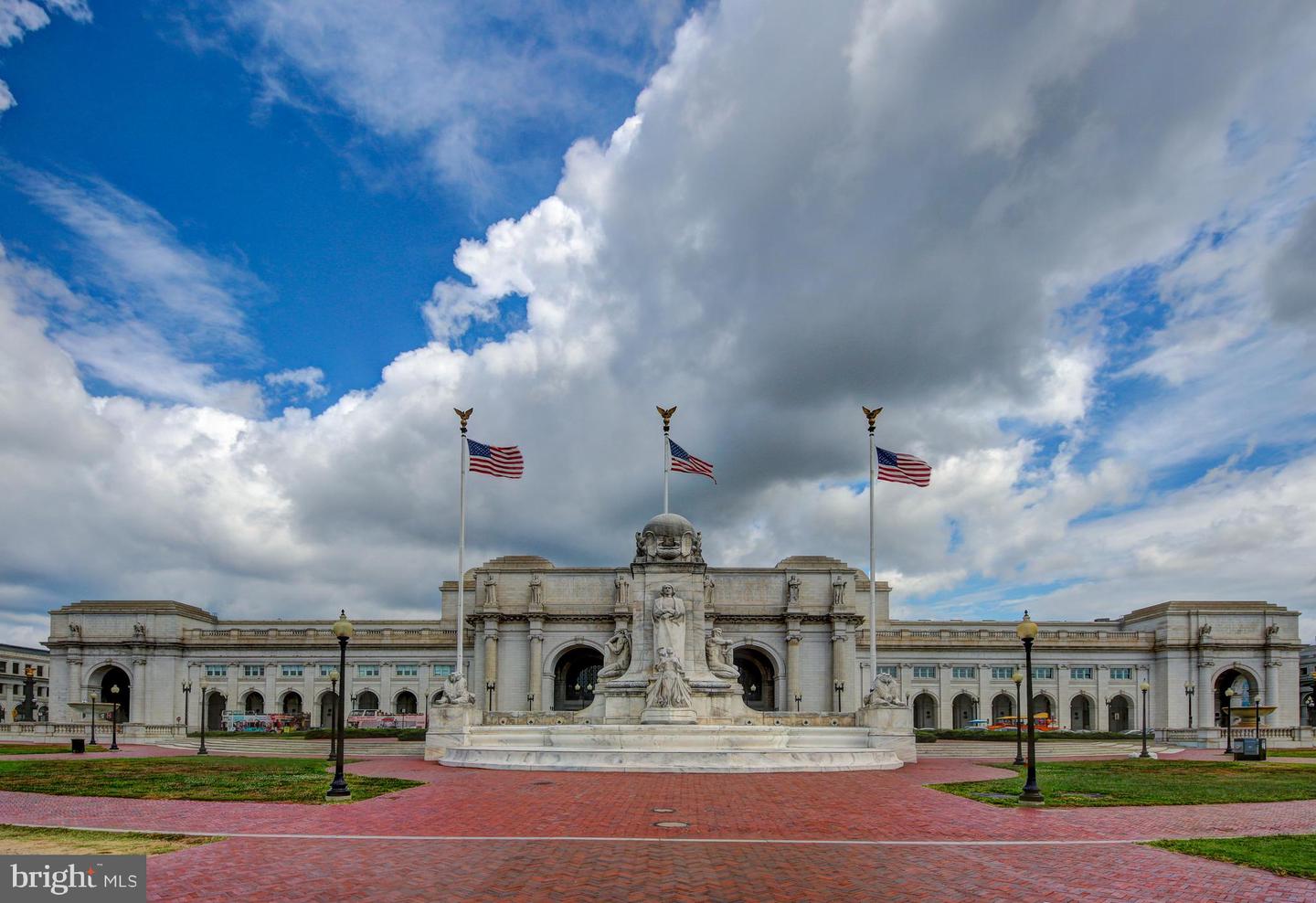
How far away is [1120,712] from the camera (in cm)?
10612

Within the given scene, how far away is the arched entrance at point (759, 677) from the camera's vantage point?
89000mm

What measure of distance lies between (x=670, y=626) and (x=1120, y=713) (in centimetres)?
8247

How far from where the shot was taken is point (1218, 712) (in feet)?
333

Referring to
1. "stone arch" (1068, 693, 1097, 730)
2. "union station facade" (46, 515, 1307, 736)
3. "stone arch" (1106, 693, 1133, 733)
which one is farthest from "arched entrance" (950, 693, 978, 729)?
"stone arch" (1106, 693, 1133, 733)

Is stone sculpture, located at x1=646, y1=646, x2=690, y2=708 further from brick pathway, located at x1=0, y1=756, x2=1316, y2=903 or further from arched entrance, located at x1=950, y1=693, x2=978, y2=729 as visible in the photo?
arched entrance, located at x1=950, y1=693, x2=978, y2=729

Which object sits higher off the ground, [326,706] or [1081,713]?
[326,706]

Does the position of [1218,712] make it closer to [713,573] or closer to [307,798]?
[713,573]

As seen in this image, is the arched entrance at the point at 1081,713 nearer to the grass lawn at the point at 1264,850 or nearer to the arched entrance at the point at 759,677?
the arched entrance at the point at 759,677

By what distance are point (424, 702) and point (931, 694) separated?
53044 mm

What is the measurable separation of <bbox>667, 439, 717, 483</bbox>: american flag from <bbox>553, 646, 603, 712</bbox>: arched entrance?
39619mm

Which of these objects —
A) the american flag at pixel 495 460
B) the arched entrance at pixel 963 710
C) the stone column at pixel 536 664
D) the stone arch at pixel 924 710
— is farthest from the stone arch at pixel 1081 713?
the american flag at pixel 495 460

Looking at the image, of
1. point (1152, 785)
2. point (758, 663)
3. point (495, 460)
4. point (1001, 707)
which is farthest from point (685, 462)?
point (1001, 707)

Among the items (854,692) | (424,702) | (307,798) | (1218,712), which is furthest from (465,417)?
(1218,712)

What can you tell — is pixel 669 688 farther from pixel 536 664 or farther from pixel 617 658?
pixel 536 664
